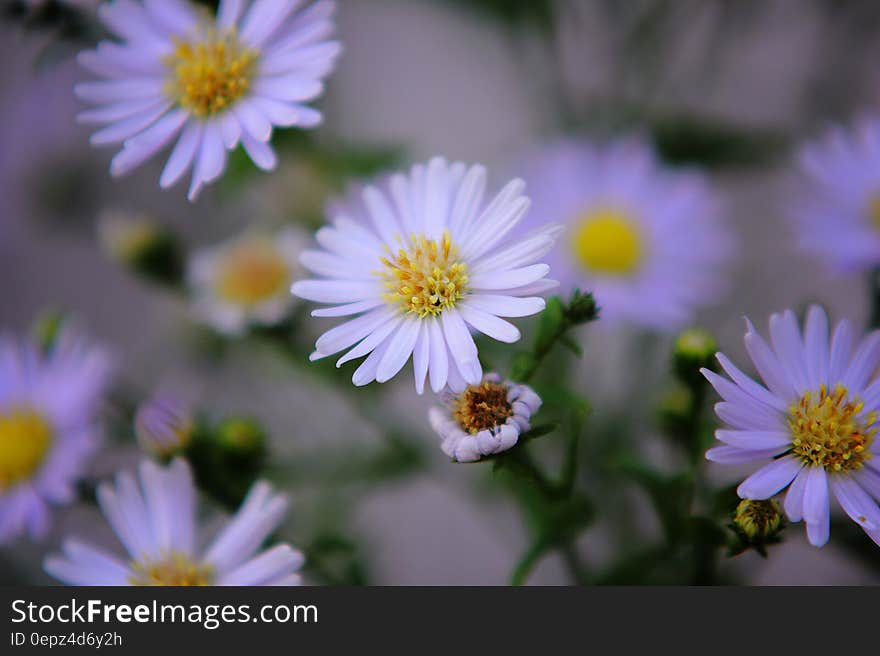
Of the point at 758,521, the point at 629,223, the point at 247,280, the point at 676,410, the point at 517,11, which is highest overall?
the point at 517,11

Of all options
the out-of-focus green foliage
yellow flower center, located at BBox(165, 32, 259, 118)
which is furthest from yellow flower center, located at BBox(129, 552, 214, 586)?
the out-of-focus green foliage

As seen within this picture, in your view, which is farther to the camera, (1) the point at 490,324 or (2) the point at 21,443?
(2) the point at 21,443

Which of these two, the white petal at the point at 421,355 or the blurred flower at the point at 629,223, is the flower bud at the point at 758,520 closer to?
the white petal at the point at 421,355

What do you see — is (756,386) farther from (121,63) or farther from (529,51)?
(529,51)

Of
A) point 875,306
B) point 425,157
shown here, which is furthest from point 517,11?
point 875,306

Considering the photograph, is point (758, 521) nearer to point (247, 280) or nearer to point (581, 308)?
point (581, 308)

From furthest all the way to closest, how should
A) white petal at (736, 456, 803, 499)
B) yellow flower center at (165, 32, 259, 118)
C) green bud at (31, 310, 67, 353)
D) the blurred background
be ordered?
the blurred background, green bud at (31, 310, 67, 353), yellow flower center at (165, 32, 259, 118), white petal at (736, 456, 803, 499)

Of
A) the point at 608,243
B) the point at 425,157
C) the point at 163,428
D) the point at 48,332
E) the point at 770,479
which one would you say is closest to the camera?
the point at 770,479

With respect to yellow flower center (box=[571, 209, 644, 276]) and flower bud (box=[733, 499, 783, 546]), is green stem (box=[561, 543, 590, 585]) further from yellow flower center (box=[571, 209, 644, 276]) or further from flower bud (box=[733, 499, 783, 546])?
yellow flower center (box=[571, 209, 644, 276])
